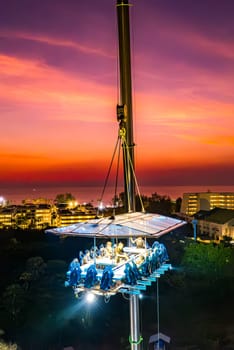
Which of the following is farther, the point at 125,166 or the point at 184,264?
the point at 184,264

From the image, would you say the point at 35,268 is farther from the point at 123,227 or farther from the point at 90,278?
the point at 123,227

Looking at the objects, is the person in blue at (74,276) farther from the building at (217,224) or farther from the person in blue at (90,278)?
the building at (217,224)

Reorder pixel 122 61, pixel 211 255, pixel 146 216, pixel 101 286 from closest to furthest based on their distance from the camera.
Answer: pixel 101 286
pixel 146 216
pixel 122 61
pixel 211 255

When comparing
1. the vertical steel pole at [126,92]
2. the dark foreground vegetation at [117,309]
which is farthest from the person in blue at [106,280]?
the dark foreground vegetation at [117,309]

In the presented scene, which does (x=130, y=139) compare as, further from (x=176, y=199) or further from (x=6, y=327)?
(x=176, y=199)

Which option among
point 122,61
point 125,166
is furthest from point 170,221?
point 122,61

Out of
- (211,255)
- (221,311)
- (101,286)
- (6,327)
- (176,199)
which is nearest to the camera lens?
(101,286)
